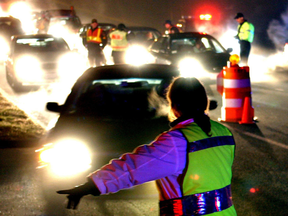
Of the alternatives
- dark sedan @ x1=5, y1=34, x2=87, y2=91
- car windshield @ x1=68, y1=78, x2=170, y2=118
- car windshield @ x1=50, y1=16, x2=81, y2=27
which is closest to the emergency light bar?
car windshield @ x1=50, y1=16, x2=81, y2=27

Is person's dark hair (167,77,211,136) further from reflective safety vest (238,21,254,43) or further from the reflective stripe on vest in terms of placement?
reflective safety vest (238,21,254,43)

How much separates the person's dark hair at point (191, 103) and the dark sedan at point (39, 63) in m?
12.8

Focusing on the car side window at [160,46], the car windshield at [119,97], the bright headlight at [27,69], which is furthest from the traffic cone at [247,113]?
the bright headlight at [27,69]

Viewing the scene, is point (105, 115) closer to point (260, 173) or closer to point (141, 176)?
point (260, 173)

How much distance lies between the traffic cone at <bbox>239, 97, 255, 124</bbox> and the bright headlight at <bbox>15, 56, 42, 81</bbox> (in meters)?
7.72

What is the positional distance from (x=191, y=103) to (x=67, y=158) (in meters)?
2.24

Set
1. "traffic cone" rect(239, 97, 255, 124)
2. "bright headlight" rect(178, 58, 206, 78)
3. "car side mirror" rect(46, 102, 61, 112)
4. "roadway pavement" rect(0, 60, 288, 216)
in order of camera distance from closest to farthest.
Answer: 1. "roadway pavement" rect(0, 60, 288, 216)
2. "car side mirror" rect(46, 102, 61, 112)
3. "traffic cone" rect(239, 97, 255, 124)
4. "bright headlight" rect(178, 58, 206, 78)

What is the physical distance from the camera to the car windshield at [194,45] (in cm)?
1484

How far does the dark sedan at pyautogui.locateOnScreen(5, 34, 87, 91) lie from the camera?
1466 cm

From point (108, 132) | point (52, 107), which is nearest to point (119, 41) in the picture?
point (52, 107)

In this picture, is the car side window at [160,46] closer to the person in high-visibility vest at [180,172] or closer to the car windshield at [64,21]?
the person in high-visibility vest at [180,172]

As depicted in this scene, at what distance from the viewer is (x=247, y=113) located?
349 inches

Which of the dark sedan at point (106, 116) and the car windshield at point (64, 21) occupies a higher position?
the car windshield at point (64, 21)

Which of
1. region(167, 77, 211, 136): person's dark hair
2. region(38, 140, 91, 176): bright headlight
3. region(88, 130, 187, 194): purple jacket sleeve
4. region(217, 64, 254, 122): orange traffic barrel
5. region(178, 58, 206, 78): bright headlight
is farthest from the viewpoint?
region(178, 58, 206, 78): bright headlight
